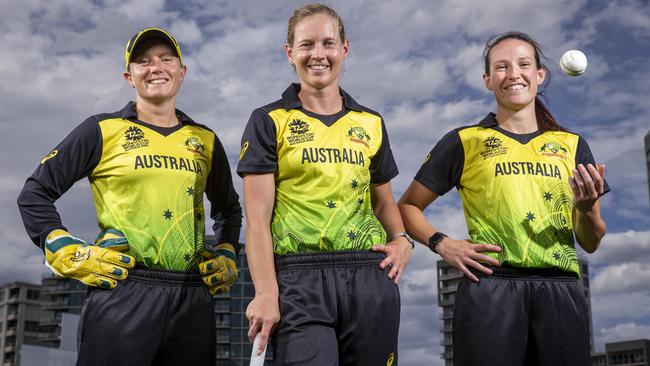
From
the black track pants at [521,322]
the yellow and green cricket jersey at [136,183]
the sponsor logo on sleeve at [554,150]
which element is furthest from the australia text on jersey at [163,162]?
the sponsor logo on sleeve at [554,150]

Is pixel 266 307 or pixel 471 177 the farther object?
pixel 471 177

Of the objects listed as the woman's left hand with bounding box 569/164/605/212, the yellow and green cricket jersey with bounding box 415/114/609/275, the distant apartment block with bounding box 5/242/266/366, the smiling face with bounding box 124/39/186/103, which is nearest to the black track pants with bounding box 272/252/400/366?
the yellow and green cricket jersey with bounding box 415/114/609/275

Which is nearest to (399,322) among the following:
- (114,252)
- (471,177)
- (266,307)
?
(266,307)

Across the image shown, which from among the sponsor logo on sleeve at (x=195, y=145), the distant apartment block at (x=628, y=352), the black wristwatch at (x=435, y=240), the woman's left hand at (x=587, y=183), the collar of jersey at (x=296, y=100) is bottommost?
the distant apartment block at (x=628, y=352)

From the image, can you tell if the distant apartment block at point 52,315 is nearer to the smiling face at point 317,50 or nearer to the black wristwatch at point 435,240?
the black wristwatch at point 435,240

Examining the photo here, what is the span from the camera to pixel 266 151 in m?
4.84

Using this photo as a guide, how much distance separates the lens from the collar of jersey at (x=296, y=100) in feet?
16.7

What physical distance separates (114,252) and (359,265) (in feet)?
5.49

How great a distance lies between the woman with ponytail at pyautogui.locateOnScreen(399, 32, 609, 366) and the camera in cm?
547

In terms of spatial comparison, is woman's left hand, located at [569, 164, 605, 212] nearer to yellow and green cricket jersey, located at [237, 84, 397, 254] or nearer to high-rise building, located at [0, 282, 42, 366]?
yellow and green cricket jersey, located at [237, 84, 397, 254]

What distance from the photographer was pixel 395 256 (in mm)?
4871

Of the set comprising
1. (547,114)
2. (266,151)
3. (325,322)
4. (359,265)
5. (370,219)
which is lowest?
(325,322)

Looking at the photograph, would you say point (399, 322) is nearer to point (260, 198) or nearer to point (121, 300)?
point (260, 198)

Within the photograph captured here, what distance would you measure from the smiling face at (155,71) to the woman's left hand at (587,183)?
2866 millimetres
